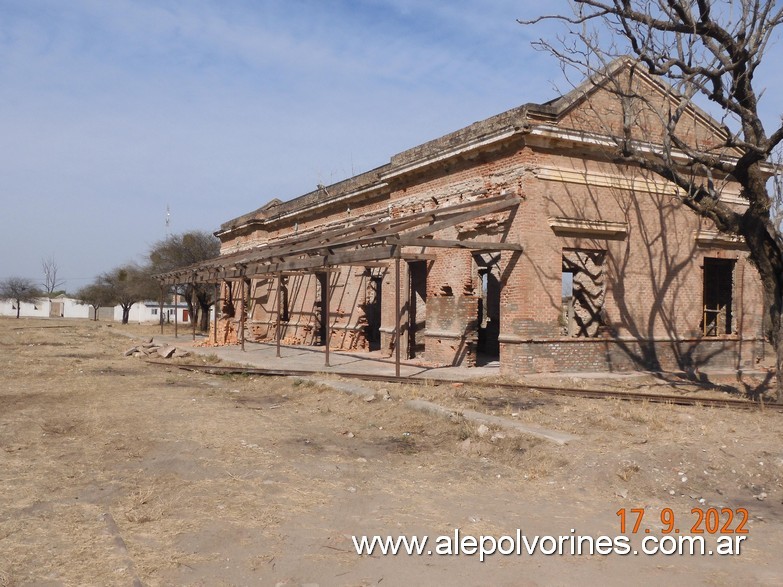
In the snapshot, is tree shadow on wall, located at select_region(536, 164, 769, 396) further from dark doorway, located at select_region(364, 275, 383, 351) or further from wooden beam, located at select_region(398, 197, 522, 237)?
dark doorway, located at select_region(364, 275, 383, 351)

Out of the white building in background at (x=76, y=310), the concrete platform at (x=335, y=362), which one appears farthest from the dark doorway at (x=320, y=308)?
the white building in background at (x=76, y=310)

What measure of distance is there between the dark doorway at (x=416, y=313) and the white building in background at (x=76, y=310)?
5975 centimetres

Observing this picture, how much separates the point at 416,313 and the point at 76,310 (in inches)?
2901

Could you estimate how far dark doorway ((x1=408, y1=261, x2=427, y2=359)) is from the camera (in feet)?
58.3

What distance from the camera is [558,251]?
547 inches

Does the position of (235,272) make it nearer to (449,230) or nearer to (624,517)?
(449,230)

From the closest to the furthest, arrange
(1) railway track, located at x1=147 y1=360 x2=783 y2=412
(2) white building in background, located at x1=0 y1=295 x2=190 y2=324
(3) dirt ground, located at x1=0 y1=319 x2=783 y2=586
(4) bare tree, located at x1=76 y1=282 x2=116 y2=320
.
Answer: (3) dirt ground, located at x1=0 y1=319 x2=783 y2=586
(1) railway track, located at x1=147 y1=360 x2=783 y2=412
(4) bare tree, located at x1=76 y1=282 x2=116 y2=320
(2) white building in background, located at x1=0 y1=295 x2=190 y2=324

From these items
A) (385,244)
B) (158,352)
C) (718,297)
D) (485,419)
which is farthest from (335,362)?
(718,297)

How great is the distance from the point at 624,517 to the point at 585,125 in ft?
35.7

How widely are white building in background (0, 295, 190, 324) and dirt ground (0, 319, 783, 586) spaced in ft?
221

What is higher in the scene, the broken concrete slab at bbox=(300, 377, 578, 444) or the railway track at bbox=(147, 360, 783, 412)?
the railway track at bbox=(147, 360, 783, 412)

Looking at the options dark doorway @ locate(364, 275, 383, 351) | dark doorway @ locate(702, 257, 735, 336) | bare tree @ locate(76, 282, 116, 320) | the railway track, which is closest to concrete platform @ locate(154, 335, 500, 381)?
the railway track

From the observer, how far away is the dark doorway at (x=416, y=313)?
17.8m

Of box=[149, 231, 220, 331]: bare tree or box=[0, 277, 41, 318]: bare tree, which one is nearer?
box=[149, 231, 220, 331]: bare tree
